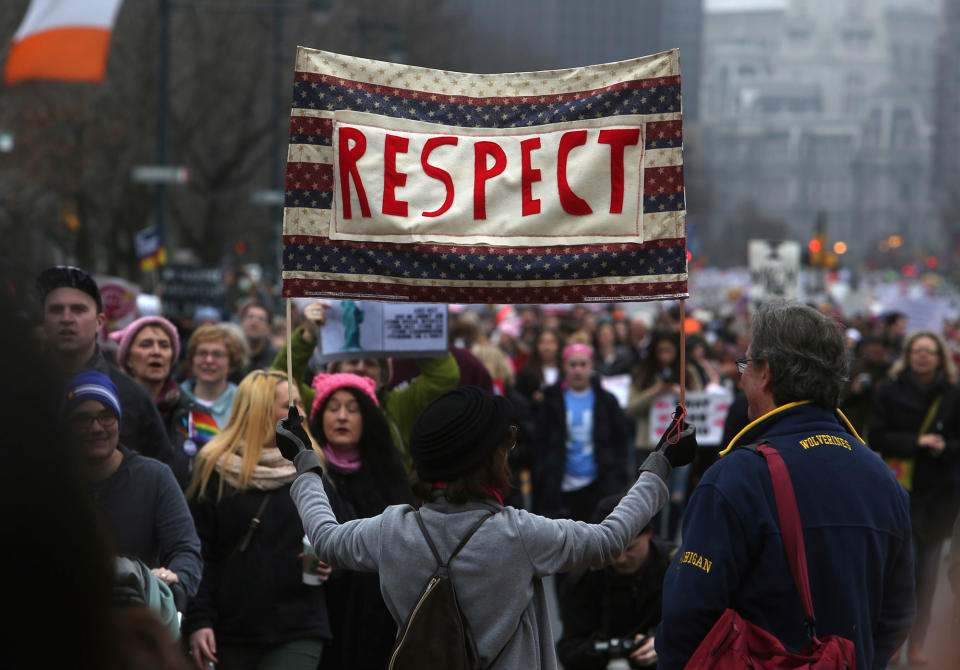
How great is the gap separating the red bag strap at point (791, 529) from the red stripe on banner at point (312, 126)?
5.52 feet

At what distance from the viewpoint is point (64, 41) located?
13.7 metres

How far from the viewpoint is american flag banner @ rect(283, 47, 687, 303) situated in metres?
4.12

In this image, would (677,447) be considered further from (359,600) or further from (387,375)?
(387,375)

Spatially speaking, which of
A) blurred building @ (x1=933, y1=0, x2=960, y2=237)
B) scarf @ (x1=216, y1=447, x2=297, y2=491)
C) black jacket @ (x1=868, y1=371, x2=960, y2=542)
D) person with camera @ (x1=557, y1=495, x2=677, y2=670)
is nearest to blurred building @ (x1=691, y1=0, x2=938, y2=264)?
blurred building @ (x1=933, y1=0, x2=960, y2=237)

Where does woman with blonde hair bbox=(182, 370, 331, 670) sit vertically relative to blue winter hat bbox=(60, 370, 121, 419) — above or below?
below

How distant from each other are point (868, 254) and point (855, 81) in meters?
68.7

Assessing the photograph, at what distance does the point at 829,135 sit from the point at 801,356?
560ft

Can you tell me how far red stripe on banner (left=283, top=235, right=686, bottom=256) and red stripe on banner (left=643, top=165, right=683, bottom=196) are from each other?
0.15 meters

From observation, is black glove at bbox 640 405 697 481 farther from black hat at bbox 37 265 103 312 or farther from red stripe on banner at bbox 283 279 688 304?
black hat at bbox 37 265 103 312

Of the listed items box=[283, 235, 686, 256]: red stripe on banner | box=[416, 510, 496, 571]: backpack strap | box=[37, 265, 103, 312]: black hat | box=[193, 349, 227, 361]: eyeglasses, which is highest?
box=[283, 235, 686, 256]: red stripe on banner

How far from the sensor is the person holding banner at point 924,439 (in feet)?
28.0

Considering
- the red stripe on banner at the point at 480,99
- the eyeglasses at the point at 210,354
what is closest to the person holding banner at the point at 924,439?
the eyeglasses at the point at 210,354

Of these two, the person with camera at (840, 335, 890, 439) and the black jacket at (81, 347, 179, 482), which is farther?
the person with camera at (840, 335, 890, 439)

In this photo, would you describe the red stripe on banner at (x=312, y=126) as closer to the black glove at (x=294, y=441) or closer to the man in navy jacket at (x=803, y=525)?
the black glove at (x=294, y=441)
